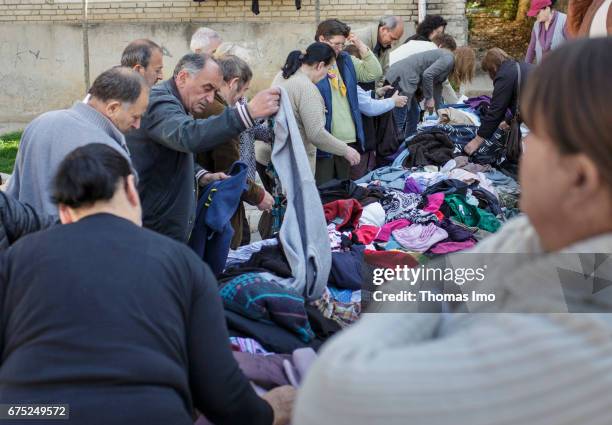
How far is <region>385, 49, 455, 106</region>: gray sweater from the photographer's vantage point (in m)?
8.72

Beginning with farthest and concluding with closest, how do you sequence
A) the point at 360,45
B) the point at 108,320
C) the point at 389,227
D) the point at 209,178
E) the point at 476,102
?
1. the point at 476,102
2. the point at 360,45
3. the point at 389,227
4. the point at 209,178
5. the point at 108,320

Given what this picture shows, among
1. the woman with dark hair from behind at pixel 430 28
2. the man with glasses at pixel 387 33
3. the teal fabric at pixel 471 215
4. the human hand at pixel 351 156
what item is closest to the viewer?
the teal fabric at pixel 471 215

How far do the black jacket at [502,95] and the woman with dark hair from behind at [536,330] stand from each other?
599cm

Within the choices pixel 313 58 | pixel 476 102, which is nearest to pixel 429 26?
pixel 476 102

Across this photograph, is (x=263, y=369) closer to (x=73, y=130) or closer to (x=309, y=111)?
(x=73, y=130)

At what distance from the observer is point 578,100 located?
1034 mm

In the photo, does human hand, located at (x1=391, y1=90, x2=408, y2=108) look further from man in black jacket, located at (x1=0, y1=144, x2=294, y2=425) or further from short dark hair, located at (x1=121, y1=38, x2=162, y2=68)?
man in black jacket, located at (x1=0, y1=144, x2=294, y2=425)

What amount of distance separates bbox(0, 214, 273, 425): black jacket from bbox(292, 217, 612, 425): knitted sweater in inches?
42.6

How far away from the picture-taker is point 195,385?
7.34 ft

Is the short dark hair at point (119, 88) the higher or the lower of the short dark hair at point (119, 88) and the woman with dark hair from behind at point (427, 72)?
the higher

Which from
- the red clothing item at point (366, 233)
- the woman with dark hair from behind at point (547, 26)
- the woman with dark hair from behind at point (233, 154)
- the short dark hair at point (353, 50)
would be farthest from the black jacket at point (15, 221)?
the woman with dark hair from behind at point (547, 26)

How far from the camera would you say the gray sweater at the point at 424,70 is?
872 cm

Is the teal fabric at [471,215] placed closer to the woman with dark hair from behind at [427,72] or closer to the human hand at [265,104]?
the human hand at [265,104]

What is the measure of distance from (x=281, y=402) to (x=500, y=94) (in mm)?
4913
